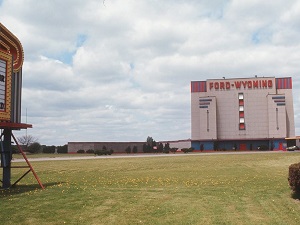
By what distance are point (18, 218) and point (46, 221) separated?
1.14 metres

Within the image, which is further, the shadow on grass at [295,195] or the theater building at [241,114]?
the theater building at [241,114]

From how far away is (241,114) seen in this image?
101 m

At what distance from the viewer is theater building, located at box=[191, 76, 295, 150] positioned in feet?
324

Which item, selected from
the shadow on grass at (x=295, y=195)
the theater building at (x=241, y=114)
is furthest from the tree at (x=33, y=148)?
the shadow on grass at (x=295, y=195)

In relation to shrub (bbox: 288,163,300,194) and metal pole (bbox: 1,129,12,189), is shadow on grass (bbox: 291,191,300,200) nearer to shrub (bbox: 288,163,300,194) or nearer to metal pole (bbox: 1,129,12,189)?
shrub (bbox: 288,163,300,194)

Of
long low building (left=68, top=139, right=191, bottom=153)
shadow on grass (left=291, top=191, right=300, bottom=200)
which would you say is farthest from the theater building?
shadow on grass (left=291, top=191, right=300, bottom=200)

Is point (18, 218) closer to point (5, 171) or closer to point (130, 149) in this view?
point (5, 171)

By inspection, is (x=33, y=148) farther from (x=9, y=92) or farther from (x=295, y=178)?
(x=295, y=178)

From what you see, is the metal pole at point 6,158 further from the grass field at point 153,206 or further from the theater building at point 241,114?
the theater building at point 241,114

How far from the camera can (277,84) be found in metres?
101

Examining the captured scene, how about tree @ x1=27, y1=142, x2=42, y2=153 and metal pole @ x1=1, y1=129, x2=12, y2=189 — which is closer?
metal pole @ x1=1, y1=129, x2=12, y2=189

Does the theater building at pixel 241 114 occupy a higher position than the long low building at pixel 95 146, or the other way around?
the theater building at pixel 241 114

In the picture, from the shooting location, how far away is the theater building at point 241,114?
98.9 m

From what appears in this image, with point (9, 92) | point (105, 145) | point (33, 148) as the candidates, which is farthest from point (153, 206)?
point (33, 148)
